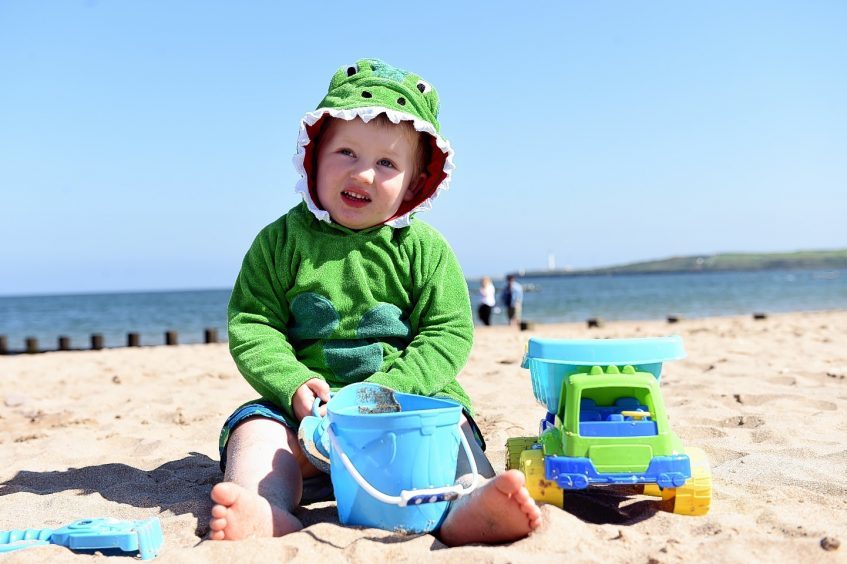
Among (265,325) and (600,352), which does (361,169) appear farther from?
(600,352)

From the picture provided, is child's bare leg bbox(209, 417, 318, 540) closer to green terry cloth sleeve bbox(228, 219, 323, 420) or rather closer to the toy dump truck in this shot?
green terry cloth sleeve bbox(228, 219, 323, 420)

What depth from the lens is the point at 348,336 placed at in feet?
8.49

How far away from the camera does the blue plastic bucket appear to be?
1.91 m

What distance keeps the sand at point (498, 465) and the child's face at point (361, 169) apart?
3.36 feet

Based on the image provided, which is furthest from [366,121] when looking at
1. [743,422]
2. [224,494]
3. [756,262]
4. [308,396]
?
[756,262]

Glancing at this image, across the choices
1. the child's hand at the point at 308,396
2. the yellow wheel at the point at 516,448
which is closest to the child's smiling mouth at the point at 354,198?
the child's hand at the point at 308,396

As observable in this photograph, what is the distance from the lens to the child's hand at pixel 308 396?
2330mm

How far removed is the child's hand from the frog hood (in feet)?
2.01

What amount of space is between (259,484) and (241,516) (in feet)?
0.75

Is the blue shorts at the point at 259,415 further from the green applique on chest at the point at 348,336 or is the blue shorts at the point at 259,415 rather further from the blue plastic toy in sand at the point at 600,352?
the blue plastic toy in sand at the point at 600,352

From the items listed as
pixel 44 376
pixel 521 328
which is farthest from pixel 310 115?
pixel 521 328

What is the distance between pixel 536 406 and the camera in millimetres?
4109

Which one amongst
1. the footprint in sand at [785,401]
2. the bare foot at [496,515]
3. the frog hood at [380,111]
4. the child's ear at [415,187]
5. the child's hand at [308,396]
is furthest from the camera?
the footprint in sand at [785,401]

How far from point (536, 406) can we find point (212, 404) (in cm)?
192
